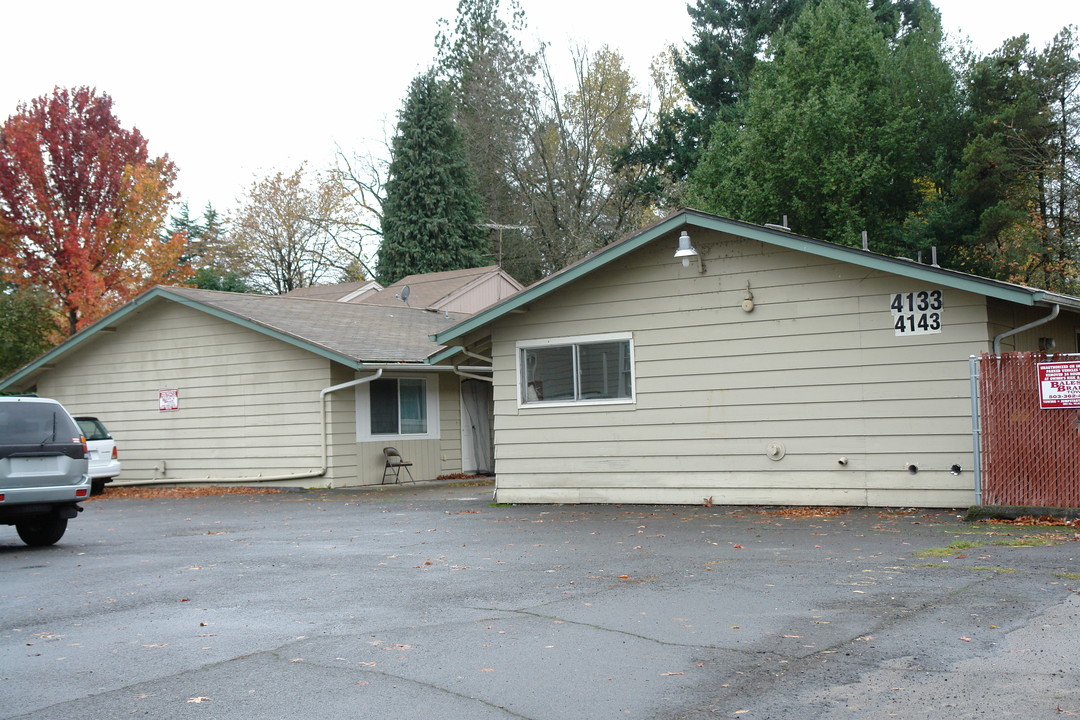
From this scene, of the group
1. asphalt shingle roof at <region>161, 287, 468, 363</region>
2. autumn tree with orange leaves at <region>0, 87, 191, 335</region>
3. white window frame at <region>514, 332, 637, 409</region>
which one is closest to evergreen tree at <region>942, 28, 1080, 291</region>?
asphalt shingle roof at <region>161, 287, 468, 363</region>

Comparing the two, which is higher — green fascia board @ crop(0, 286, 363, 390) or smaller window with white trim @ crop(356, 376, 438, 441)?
green fascia board @ crop(0, 286, 363, 390)

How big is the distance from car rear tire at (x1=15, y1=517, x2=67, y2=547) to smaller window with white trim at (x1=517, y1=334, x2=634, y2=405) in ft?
22.6

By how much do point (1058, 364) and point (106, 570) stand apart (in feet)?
34.3

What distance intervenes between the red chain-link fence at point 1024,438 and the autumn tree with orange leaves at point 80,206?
92.4 ft

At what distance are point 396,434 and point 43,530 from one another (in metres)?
10.1

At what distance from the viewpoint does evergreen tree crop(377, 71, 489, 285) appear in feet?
152

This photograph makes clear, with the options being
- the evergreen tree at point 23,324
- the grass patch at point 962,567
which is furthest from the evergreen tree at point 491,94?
the grass patch at point 962,567

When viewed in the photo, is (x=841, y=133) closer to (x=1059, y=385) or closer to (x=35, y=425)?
(x=1059, y=385)

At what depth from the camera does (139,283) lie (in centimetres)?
3444

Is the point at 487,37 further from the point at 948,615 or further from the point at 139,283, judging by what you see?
the point at 948,615

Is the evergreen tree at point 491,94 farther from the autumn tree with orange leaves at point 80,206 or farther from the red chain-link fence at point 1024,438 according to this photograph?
the red chain-link fence at point 1024,438

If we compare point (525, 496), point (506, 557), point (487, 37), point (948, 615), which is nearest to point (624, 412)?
point (525, 496)

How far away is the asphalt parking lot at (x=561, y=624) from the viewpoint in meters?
5.31

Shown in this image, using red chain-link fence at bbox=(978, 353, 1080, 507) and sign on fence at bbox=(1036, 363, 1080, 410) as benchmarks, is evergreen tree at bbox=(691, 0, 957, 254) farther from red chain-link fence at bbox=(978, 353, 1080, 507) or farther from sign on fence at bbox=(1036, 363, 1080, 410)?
sign on fence at bbox=(1036, 363, 1080, 410)
